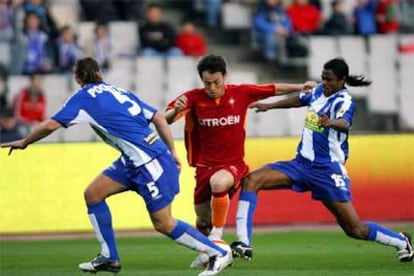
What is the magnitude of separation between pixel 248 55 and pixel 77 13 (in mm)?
3240

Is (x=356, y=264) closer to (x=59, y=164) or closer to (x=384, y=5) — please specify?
(x=59, y=164)

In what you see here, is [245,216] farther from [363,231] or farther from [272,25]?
[272,25]

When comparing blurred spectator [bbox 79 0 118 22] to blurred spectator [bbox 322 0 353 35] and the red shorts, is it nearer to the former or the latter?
blurred spectator [bbox 322 0 353 35]

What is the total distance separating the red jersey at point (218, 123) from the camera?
12242 mm

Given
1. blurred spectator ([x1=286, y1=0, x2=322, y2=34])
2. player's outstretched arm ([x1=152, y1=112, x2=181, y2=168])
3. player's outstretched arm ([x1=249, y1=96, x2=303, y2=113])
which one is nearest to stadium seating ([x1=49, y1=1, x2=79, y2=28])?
blurred spectator ([x1=286, y1=0, x2=322, y2=34])

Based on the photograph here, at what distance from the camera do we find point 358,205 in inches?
719

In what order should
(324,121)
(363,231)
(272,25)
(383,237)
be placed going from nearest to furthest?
1. (324,121)
2. (363,231)
3. (383,237)
4. (272,25)

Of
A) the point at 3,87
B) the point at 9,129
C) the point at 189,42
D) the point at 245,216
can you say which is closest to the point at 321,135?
the point at 245,216

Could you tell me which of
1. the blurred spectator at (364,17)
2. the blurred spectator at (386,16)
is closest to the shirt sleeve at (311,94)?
the blurred spectator at (364,17)

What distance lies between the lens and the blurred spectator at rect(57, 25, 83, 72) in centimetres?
2086

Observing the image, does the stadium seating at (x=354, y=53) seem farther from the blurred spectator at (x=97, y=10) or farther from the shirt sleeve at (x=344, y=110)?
the shirt sleeve at (x=344, y=110)

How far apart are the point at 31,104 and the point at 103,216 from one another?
8976 mm

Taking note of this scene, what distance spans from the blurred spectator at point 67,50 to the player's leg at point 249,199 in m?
8.97

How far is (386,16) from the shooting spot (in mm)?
23625
